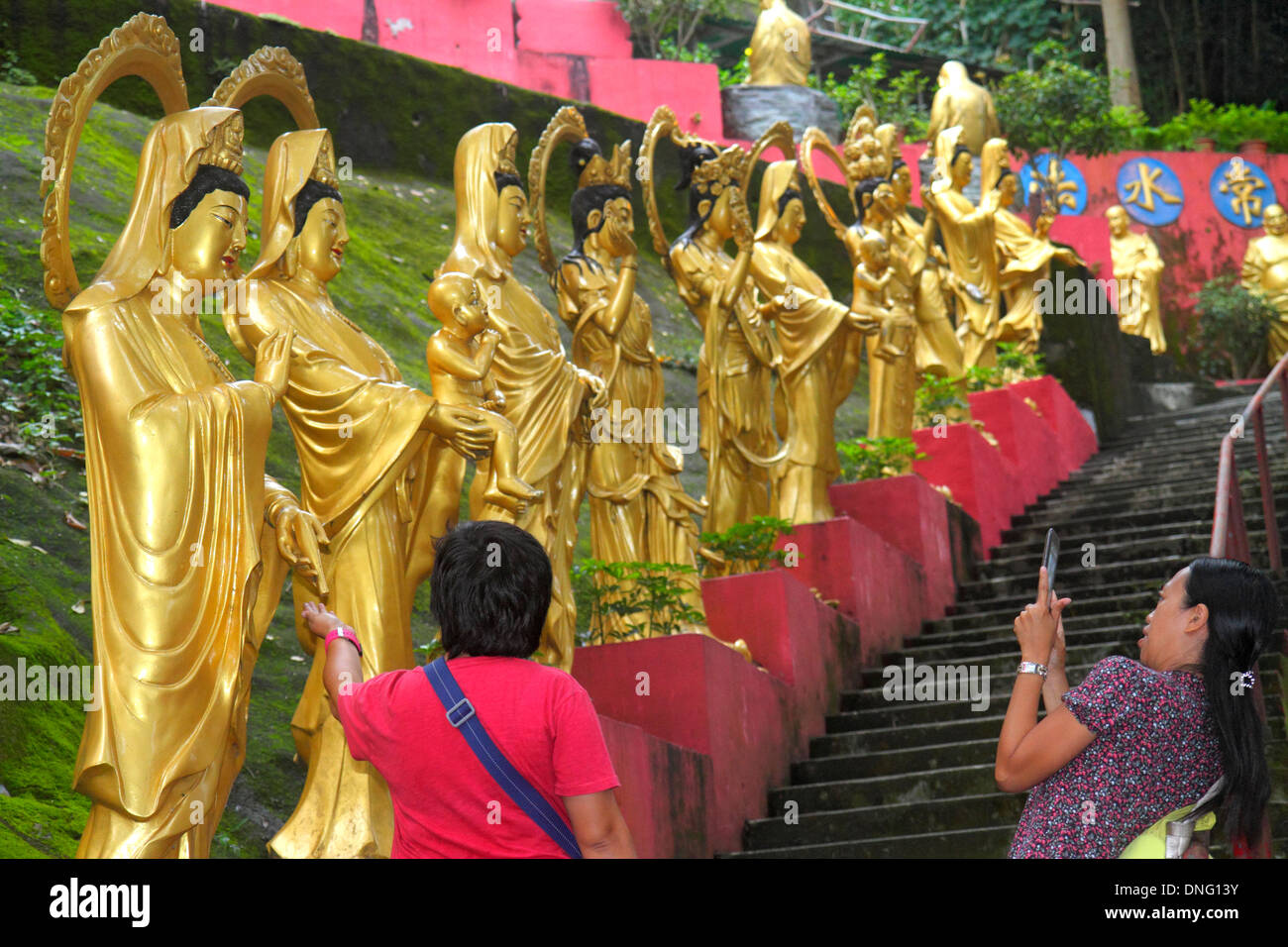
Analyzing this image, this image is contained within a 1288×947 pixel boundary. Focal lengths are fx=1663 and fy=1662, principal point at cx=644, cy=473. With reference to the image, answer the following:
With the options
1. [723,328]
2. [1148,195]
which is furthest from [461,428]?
[1148,195]

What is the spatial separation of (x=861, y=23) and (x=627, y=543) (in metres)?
17.9

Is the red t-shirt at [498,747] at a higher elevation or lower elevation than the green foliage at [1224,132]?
lower

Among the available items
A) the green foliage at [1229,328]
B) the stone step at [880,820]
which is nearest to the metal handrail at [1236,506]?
the stone step at [880,820]

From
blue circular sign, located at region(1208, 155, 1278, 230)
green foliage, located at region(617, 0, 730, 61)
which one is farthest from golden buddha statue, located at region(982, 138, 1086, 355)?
blue circular sign, located at region(1208, 155, 1278, 230)

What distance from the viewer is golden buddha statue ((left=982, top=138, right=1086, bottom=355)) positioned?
14.2 metres

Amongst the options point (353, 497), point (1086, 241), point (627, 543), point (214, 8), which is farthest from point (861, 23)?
point (353, 497)

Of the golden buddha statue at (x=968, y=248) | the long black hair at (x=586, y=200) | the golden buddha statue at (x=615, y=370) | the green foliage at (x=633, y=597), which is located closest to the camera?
the green foliage at (x=633, y=597)

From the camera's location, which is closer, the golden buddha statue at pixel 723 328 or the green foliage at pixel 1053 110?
the golden buddha statue at pixel 723 328

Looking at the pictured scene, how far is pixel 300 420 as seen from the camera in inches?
217

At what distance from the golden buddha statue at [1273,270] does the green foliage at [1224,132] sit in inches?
69.1

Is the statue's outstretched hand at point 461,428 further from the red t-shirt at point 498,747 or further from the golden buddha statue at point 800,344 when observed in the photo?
the golden buddha statue at point 800,344

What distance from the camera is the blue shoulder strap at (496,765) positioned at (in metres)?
2.71

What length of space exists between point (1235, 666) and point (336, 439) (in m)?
3.22
